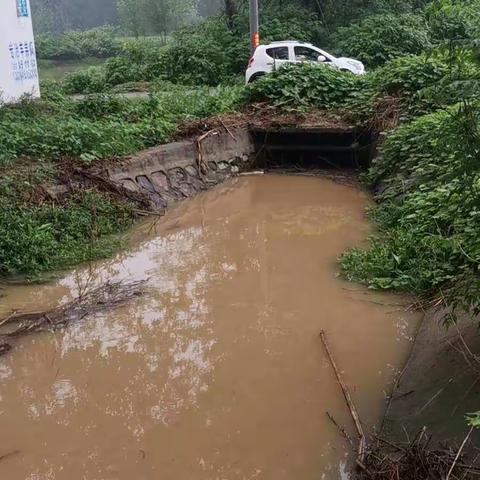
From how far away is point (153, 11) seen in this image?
41.9m

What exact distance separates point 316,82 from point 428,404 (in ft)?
34.3

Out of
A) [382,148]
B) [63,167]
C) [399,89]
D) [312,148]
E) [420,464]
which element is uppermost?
[399,89]

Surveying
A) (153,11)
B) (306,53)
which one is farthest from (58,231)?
(153,11)

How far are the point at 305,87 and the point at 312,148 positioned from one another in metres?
1.41

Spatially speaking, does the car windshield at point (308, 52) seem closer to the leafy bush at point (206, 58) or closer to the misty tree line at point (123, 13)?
the leafy bush at point (206, 58)

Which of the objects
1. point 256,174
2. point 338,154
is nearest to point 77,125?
point 256,174

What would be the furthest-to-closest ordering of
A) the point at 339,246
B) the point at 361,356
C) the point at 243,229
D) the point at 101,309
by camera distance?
1. the point at 243,229
2. the point at 339,246
3. the point at 101,309
4. the point at 361,356

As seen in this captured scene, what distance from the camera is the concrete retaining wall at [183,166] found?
10.0 meters

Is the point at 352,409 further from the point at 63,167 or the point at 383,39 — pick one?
the point at 383,39

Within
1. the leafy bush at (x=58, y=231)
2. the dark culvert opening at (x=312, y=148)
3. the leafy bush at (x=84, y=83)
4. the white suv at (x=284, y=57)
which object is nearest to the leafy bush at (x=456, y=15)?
the leafy bush at (x=58, y=231)

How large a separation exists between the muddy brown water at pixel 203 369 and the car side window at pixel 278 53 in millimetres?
10536

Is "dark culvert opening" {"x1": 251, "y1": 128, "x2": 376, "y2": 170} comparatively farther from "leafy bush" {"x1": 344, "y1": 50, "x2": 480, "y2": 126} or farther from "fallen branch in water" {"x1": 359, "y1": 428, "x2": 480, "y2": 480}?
"fallen branch in water" {"x1": 359, "y1": 428, "x2": 480, "y2": 480}

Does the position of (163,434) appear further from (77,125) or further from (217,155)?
(217,155)

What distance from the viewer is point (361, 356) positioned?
5469 mm
